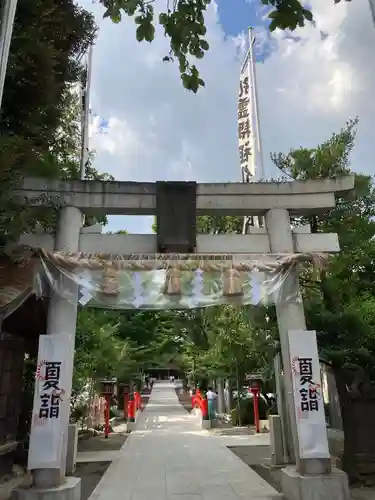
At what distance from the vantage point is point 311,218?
916 centimetres

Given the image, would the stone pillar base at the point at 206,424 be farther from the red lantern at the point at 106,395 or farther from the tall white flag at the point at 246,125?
the tall white flag at the point at 246,125

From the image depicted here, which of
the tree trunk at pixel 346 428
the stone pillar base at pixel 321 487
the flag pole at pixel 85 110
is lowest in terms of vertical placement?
the stone pillar base at pixel 321 487

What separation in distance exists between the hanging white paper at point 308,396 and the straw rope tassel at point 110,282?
2.76 metres

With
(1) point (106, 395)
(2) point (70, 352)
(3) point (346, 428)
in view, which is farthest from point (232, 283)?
(1) point (106, 395)

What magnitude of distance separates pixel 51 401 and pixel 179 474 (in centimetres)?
417

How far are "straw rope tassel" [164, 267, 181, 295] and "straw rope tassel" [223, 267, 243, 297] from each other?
2.37 ft

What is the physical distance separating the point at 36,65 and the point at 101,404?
61.7 ft

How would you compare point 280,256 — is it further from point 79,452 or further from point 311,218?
point 79,452

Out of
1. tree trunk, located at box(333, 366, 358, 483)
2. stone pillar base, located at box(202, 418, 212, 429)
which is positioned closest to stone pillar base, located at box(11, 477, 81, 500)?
tree trunk, located at box(333, 366, 358, 483)

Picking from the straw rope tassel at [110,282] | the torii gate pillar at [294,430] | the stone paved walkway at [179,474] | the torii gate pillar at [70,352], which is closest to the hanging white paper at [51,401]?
the torii gate pillar at [70,352]

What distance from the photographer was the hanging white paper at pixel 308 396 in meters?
6.25

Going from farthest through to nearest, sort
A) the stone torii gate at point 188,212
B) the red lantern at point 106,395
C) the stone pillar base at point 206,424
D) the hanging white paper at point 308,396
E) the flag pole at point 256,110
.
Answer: the stone pillar base at point 206,424 → the red lantern at point 106,395 → the flag pole at point 256,110 → the stone torii gate at point 188,212 → the hanging white paper at point 308,396

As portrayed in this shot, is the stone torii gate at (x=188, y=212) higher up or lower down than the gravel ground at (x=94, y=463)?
higher up

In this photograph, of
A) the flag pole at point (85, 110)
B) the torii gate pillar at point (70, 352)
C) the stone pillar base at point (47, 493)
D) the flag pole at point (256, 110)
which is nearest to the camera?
the stone pillar base at point (47, 493)
